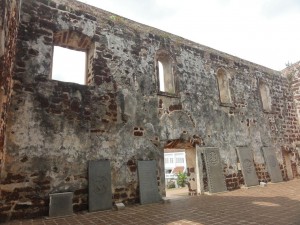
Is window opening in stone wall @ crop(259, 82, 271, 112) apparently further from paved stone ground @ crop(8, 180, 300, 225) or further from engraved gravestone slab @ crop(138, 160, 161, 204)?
engraved gravestone slab @ crop(138, 160, 161, 204)

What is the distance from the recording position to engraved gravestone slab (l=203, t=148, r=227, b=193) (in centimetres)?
759

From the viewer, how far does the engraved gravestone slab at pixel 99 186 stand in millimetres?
5550

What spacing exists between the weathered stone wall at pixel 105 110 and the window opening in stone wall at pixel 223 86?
0.30ft

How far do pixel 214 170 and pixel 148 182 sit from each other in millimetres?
2538

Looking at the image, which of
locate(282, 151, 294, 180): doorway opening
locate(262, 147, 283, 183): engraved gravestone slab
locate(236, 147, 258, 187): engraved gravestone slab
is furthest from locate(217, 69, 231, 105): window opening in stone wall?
locate(282, 151, 294, 180): doorway opening

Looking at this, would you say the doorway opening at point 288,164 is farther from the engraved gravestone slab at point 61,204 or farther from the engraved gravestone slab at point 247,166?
the engraved gravestone slab at point 61,204

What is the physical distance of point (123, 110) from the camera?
22.0ft

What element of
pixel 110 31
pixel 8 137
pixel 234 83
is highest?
pixel 110 31

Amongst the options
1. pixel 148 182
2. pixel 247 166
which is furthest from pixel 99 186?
pixel 247 166

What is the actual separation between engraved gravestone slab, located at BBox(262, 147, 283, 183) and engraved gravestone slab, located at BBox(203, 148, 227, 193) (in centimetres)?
271

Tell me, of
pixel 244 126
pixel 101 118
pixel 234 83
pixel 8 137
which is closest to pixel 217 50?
pixel 234 83

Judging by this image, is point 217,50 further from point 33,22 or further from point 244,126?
point 33,22

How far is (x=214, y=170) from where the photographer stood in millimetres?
7828

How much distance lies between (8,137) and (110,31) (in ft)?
13.2
